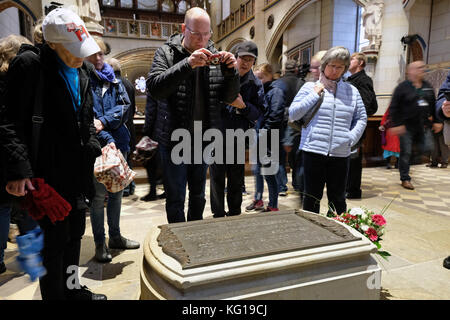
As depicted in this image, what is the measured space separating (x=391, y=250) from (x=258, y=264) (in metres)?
1.76

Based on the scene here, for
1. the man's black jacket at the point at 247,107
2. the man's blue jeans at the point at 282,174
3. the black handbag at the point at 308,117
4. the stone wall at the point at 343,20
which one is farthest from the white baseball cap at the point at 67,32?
the stone wall at the point at 343,20

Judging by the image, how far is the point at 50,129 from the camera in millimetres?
1360

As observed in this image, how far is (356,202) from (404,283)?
6.78ft

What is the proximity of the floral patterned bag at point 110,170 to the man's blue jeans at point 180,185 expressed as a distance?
281 millimetres

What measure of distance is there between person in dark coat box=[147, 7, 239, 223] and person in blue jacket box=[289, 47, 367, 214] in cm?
66

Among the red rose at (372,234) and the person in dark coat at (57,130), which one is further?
the red rose at (372,234)

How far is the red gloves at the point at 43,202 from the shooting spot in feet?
4.14

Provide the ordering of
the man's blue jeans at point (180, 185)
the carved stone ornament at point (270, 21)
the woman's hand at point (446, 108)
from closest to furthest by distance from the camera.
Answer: the man's blue jeans at point (180, 185), the woman's hand at point (446, 108), the carved stone ornament at point (270, 21)

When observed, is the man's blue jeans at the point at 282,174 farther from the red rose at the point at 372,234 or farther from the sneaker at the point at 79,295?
the sneaker at the point at 79,295

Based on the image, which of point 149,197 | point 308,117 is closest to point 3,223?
point 149,197

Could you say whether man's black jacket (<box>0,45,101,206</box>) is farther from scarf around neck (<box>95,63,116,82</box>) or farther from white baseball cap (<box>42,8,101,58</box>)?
scarf around neck (<box>95,63,116,82</box>)

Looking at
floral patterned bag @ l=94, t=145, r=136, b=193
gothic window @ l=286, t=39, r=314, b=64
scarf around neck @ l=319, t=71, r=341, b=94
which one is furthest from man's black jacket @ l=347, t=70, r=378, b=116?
gothic window @ l=286, t=39, r=314, b=64

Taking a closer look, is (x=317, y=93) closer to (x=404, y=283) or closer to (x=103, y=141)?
(x=404, y=283)

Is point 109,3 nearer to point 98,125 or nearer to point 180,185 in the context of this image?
point 98,125
